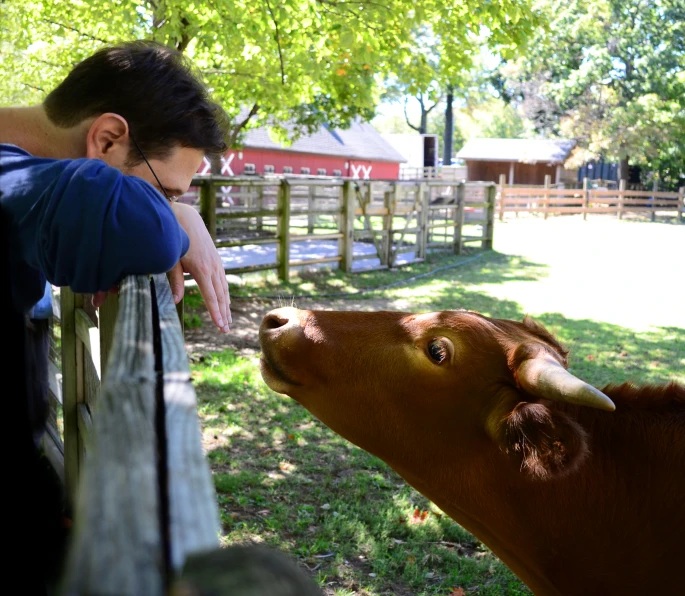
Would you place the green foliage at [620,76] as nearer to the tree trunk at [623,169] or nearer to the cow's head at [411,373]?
the tree trunk at [623,169]

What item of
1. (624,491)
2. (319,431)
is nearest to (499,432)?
(624,491)

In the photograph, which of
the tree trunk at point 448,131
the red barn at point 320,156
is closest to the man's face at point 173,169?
the red barn at point 320,156

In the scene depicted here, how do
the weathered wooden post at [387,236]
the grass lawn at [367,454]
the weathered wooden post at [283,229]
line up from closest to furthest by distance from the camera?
1. the grass lawn at [367,454]
2. the weathered wooden post at [283,229]
3. the weathered wooden post at [387,236]

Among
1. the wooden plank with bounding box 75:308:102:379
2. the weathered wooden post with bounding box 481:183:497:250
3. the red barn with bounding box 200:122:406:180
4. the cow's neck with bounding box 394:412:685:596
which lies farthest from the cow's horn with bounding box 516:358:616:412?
the red barn with bounding box 200:122:406:180

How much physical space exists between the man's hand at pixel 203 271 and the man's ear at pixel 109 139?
0.79ft

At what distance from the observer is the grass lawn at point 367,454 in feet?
12.4

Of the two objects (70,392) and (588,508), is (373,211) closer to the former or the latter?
(70,392)

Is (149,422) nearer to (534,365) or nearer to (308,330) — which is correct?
(534,365)

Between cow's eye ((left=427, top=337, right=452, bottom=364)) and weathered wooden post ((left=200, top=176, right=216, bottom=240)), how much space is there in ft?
26.5

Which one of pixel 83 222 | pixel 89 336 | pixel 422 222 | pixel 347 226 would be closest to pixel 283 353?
pixel 89 336

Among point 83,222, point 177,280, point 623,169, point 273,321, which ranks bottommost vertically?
point 273,321

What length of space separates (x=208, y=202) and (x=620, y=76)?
36.2 meters

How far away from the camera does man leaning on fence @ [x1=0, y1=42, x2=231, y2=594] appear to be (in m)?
1.22

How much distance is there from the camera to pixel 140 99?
1740 millimetres
